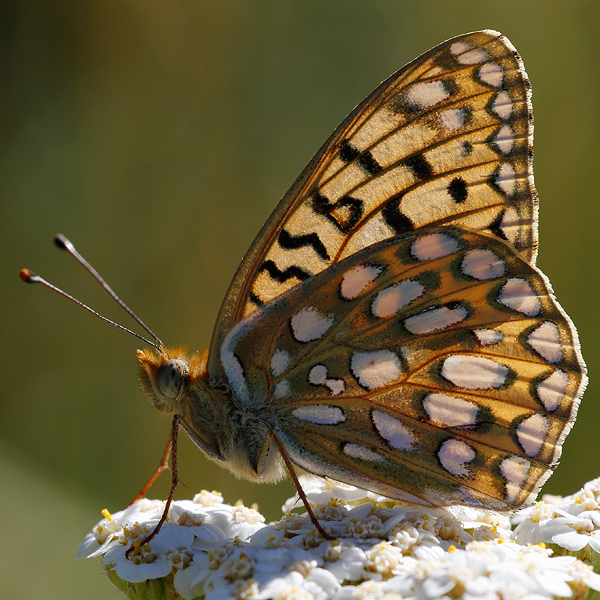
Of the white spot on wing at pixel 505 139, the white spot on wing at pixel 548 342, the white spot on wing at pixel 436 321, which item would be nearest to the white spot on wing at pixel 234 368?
the white spot on wing at pixel 436 321

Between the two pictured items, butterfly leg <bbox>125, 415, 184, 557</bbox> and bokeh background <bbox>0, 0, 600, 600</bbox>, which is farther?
bokeh background <bbox>0, 0, 600, 600</bbox>

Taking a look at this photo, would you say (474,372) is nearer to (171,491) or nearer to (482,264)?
(482,264)

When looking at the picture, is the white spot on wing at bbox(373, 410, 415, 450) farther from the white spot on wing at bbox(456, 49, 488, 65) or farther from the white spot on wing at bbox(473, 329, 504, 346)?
the white spot on wing at bbox(456, 49, 488, 65)

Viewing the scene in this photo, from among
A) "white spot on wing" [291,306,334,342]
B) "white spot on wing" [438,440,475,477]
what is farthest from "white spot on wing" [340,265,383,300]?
"white spot on wing" [438,440,475,477]

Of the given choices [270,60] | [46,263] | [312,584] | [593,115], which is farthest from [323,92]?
[312,584]

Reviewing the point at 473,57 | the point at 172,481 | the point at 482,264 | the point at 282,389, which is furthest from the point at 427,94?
the point at 172,481

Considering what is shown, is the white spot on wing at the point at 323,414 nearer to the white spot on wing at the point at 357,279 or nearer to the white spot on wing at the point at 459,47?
the white spot on wing at the point at 357,279
